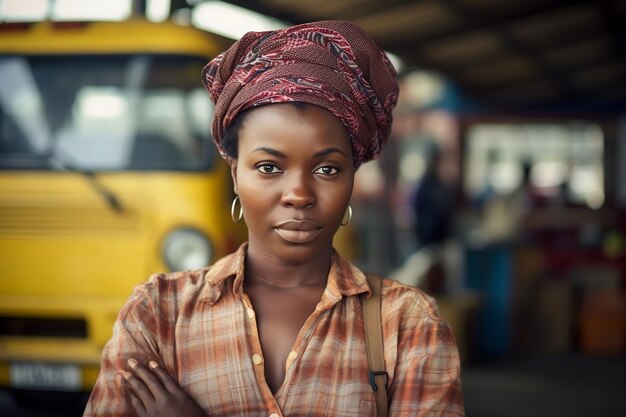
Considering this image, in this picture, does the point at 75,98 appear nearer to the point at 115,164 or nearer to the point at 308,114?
the point at 115,164

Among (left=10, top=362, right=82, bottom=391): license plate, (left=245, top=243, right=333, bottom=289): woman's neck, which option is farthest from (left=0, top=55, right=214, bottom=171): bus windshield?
(left=245, top=243, right=333, bottom=289): woman's neck

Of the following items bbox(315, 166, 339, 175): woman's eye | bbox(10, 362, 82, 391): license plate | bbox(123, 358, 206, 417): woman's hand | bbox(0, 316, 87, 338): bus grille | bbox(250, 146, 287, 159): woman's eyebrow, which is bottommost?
bbox(10, 362, 82, 391): license plate

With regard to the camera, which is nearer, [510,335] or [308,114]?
[308,114]

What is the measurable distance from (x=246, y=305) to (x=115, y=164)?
2873 mm

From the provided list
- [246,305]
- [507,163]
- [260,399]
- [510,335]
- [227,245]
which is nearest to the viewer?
[260,399]

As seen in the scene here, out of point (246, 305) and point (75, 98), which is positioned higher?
point (75, 98)

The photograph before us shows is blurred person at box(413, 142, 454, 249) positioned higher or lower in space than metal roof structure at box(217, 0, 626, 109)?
lower

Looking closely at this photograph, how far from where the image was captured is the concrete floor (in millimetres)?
5289

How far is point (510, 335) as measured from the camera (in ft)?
25.9

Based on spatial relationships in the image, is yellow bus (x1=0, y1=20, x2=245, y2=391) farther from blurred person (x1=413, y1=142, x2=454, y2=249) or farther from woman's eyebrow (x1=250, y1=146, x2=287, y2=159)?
blurred person (x1=413, y1=142, x2=454, y2=249)

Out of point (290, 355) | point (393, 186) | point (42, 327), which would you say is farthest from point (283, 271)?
point (393, 186)

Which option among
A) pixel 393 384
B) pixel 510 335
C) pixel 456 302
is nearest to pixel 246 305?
pixel 393 384

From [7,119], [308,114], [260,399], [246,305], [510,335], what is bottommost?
[510,335]

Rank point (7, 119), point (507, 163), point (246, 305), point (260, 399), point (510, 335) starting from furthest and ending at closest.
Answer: point (507, 163), point (510, 335), point (7, 119), point (246, 305), point (260, 399)
